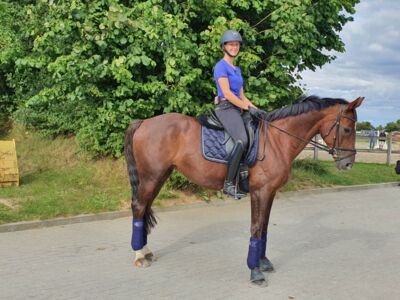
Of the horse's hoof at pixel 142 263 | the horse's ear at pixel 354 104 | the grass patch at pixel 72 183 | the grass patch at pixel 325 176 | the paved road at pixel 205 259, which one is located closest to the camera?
the paved road at pixel 205 259

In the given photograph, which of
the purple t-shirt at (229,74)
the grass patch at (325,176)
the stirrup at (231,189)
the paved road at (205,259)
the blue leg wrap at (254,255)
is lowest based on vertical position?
the grass patch at (325,176)

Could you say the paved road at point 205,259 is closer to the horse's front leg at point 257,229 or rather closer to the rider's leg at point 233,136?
the horse's front leg at point 257,229

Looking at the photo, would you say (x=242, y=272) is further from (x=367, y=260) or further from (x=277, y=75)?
(x=277, y=75)

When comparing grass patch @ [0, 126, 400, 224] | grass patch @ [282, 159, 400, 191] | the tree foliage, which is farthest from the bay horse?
grass patch @ [282, 159, 400, 191]

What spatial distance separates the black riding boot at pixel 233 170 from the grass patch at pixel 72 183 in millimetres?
4126

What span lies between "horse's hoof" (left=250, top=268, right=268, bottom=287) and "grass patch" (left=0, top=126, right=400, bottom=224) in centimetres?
450

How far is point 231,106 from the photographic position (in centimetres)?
575

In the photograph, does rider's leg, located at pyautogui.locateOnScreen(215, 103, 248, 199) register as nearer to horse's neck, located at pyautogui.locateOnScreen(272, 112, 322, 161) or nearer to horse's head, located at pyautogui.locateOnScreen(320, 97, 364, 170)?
horse's neck, located at pyautogui.locateOnScreen(272, 112, 322, 161)

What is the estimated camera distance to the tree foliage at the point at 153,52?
29.8 feet

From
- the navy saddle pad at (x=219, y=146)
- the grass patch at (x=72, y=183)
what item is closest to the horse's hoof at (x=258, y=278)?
the navy saddle pad at (x=219, y=146)

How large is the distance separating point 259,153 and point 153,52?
505 centimetres

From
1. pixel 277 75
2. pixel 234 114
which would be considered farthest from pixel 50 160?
pixel 234 114

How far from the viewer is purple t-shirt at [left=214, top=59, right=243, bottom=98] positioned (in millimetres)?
5695

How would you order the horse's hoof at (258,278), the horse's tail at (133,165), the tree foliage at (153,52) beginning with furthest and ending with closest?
1. the tree foliage at (153,52)
2. the horse's tail at (133,165)
3. the horse's hoof at (258,278)
